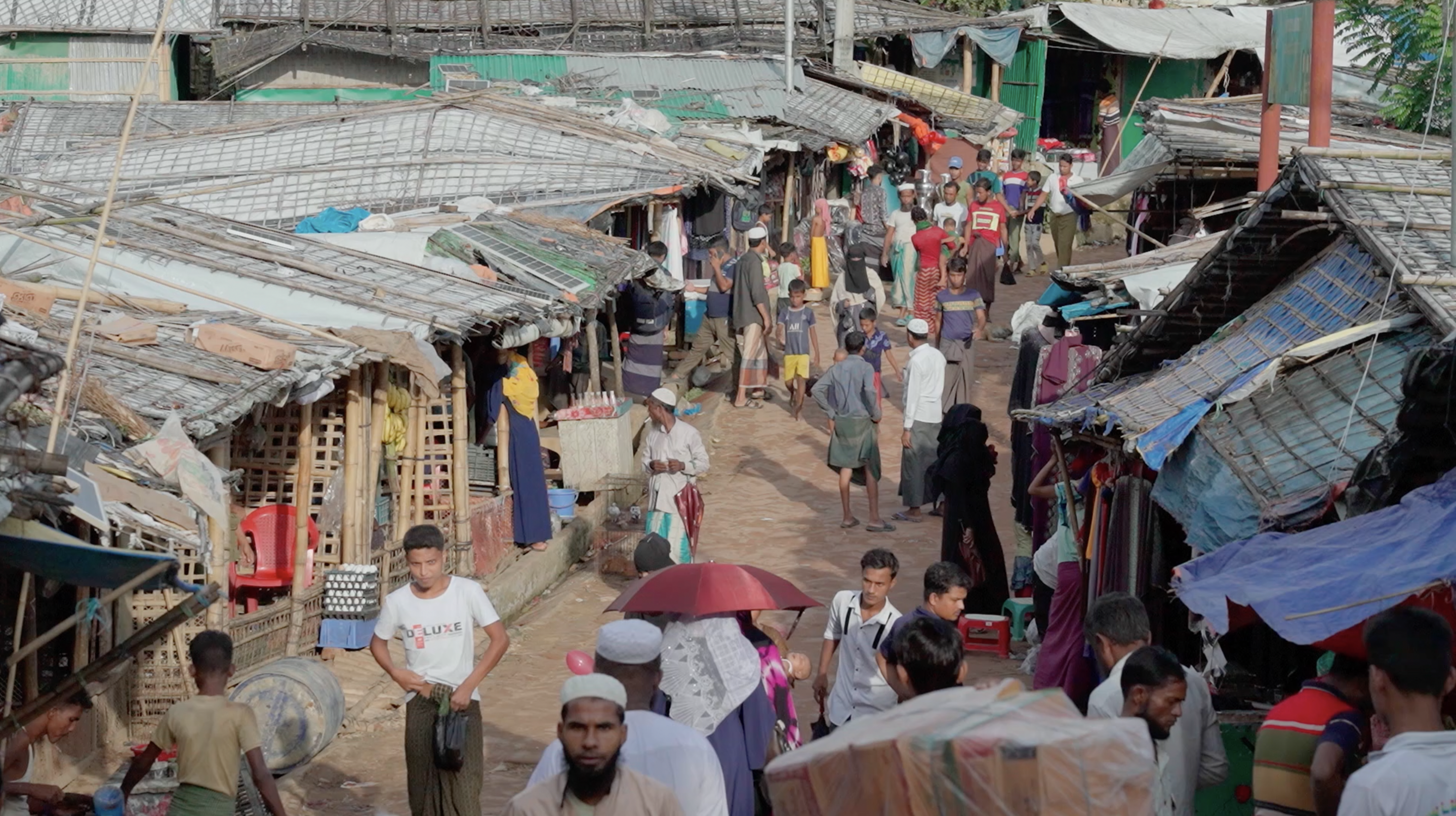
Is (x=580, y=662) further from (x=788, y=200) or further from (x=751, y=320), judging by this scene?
(x=788, y=200)

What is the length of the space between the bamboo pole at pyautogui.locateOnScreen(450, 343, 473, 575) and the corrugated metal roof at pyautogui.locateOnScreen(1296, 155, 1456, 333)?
6.34 metres

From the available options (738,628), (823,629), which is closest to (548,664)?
(823,629)

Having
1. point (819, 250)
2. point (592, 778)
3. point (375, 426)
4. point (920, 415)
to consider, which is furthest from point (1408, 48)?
point (592, 778)

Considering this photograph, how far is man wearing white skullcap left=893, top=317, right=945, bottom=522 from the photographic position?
48.4ft

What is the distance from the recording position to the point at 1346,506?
5.81 m

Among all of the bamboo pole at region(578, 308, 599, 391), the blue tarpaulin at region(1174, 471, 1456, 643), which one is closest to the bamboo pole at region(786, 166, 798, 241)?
the bamboo pole at region(578, 308, 599, 391)

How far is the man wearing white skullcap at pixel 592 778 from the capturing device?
14.2 feet

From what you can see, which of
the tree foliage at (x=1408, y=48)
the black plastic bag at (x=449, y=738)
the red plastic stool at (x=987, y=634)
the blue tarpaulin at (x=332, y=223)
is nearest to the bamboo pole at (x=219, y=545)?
the black plastic bag at (x=449, y=738)

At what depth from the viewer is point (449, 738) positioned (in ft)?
22.5

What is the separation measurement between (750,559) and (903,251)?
30.2ft

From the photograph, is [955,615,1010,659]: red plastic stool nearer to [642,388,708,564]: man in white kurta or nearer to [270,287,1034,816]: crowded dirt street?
[270,287,1034,816]: crowded dirt street

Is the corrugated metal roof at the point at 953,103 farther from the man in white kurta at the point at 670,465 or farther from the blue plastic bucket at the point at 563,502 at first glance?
the man in white kurta at the point at 670,465

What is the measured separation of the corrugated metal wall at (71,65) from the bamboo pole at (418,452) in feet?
55.0

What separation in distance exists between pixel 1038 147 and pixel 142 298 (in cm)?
2313
